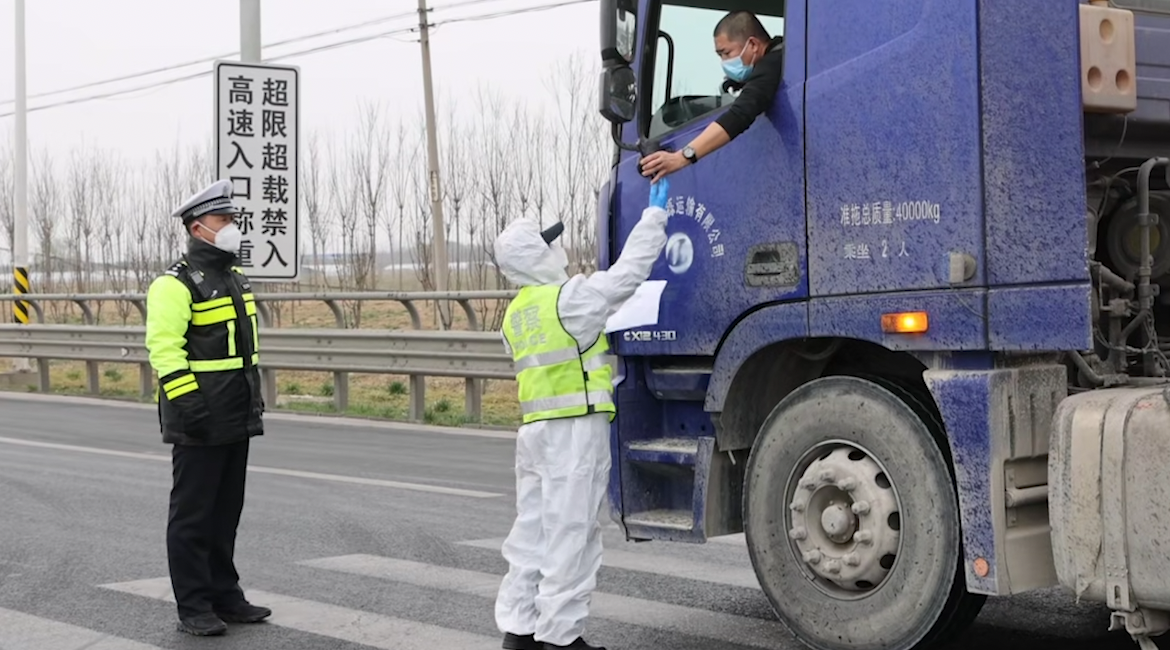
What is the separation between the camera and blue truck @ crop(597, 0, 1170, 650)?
4.24 m

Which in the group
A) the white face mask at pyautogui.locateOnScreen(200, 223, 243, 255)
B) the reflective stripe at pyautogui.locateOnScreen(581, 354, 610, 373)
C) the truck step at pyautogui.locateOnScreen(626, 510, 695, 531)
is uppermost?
the white face mask at pyautogui.locateOnScreen(200, 223, 243, 255)

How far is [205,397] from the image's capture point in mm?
6035

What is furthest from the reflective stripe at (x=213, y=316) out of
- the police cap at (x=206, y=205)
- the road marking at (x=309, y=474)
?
the road marking at (x=309, y=474)

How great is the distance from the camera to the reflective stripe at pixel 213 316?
19.9 feet

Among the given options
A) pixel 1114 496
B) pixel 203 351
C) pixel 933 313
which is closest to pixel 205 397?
pixel 203 351

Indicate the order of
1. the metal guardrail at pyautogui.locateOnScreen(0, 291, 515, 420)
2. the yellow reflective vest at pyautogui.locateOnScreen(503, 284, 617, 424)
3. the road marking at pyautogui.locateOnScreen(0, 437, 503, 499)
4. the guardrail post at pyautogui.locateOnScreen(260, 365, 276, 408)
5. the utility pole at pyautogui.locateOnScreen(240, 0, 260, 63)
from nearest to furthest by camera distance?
the yellow reflective vest at pyautogui.locateOnScreen(503, 284, 617, 424) < the road marking at pyautogui.locateOnScreen(0, 437, 503, 499) < the metal guardrail at pyautogui.locateOnScreen(0, 291, 515, 420) < the utility pole at pyautogui.locateOnScreen(240, 0, 260, 63) < the guardrail post at pyautogui.locateOnScreen(260, 365, 276, 408)

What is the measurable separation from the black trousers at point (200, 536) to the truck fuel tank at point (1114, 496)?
11.3 feet

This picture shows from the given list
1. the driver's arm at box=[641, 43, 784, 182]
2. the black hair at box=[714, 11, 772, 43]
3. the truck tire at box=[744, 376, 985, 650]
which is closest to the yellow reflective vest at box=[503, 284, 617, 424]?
the truck tire at box=[744, 376, 985, 650]

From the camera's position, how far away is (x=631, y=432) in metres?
5.91

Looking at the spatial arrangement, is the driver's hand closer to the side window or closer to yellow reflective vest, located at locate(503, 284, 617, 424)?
the side window

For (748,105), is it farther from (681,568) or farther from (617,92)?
(681,568)

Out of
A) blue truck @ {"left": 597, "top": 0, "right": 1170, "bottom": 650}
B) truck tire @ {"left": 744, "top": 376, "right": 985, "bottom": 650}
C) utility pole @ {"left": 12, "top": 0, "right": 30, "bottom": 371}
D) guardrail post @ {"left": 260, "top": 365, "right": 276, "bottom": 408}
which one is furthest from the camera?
utility pole @ {"left": 12, "top": 0, "right": 30, "bottom": 371}

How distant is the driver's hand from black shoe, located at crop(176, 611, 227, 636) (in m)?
2.47

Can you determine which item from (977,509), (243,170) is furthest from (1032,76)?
(243,170)
